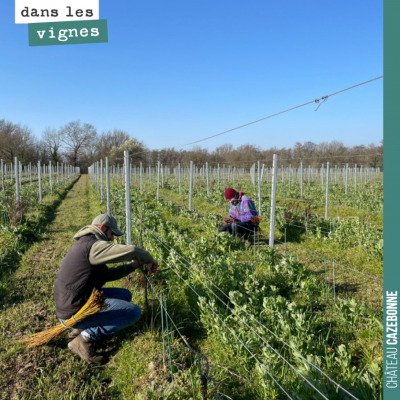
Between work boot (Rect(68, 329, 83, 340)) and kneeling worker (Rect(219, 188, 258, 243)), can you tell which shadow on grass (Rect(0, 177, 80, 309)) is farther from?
kneeling worker (Rect(219, 188, 258, 243))

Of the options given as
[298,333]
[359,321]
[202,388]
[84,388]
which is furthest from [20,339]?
[359,321]

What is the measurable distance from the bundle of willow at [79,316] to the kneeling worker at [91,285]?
0.08 metres

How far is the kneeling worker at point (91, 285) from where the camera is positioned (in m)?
3.02

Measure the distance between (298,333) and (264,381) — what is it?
710 millimetres

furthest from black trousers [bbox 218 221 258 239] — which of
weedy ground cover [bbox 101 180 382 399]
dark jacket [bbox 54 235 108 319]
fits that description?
dark jacket [bbox 54 235 108 319]

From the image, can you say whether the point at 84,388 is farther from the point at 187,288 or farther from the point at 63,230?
the point at 63,230

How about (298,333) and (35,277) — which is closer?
(298,333)

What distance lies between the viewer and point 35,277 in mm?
5141

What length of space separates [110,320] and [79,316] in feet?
1.14

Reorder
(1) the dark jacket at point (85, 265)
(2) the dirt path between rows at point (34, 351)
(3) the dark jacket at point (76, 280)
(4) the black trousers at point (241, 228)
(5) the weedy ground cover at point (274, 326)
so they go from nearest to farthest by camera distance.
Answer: (5) the weedy ground cover at point (274, 326), (2) the dirt path between rows at point (34, 351), (1) the dark jacket at point (85, 265), (3) the dark jacket at point (76, 280), (4) the black trousers at point (241, 228)

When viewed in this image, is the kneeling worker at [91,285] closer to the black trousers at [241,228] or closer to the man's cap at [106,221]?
the man's cap at [106,221]

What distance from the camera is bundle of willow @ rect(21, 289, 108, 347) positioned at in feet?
9.95

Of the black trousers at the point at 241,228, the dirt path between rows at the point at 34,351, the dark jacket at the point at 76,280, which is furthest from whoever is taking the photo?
the black trousers at the point at 241,228

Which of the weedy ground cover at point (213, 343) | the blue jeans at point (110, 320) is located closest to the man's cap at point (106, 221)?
the blue jeans at point (110, 320)
